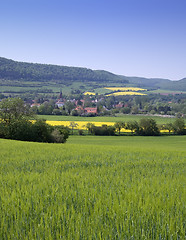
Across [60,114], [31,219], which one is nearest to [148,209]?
[31,219]

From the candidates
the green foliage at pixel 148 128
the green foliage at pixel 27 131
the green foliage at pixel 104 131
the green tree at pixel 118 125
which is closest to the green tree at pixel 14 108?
the green foliage at pixel 27 131

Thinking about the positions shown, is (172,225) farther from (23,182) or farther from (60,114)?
(60,114)

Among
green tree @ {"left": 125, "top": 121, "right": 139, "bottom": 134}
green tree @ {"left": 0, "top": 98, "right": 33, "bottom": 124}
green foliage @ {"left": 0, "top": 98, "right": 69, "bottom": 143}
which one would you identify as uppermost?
green tree @ {"left": 0, "top": 98, "right": 33, "bottom": 124}

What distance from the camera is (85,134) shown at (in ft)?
258

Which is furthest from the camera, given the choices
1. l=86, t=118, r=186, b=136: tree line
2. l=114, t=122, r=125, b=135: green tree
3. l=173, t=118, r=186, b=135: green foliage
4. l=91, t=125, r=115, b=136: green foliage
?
l=173, t=118, r=186, b=135: green foliage

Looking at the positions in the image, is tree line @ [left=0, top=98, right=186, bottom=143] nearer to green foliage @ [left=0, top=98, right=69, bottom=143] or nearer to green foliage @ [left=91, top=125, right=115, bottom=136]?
green foliage @ [left=0, top=98, right=69, bottom=143]

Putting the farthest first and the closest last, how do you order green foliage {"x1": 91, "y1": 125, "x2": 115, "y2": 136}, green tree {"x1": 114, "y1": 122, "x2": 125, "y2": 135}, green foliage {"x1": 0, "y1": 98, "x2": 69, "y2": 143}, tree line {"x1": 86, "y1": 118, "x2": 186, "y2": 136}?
1. green tree {"x1": 114, "y1": 122, "x2": 125, "y2": 135}
2. tree line {"x1": 86, "y1": 118, "x2": 186, "y2": 136}
3. green foliage {"x1": 91, "y1": 125, "x2": 115, "y2": 136}
4. green foliage {"x1": 0, "y1": 98, "x2": 69, "y2": 143}

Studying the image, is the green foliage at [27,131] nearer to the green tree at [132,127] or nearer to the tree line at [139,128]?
the tree line at [139,128]

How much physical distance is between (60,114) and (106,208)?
134m

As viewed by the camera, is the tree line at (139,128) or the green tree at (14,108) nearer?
the green tree at (14,108)

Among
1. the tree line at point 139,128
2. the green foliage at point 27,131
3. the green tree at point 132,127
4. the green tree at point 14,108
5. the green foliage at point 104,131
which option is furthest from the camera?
the green tree at point 132,127

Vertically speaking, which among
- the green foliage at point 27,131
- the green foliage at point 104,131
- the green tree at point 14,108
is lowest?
the green foliage at point 104,131

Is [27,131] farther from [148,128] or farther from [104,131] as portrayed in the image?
[148,128]

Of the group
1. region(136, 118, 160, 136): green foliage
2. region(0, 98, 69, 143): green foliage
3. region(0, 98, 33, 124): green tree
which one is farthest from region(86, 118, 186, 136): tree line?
region(0, 98, 69, 143): green foliage
